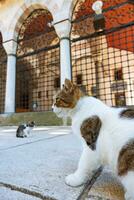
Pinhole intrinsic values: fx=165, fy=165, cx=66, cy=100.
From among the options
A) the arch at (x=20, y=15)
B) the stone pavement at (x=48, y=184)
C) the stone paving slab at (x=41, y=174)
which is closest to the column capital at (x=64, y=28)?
the arch at (x=20, y=15)

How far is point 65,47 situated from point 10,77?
1.84 meters

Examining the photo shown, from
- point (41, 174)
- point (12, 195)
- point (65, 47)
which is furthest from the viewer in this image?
point (65, 47)

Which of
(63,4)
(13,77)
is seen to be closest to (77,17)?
(63,4)

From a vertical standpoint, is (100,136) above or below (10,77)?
below

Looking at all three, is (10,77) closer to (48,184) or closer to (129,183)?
(48,184)

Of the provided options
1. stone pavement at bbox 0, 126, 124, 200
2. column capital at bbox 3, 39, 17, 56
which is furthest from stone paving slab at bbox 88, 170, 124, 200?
column capital at bbox 3, 39, 17, 56

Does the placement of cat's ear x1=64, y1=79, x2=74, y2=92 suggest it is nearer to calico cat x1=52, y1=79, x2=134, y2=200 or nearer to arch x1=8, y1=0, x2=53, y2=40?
calico cat x1=52, y1=79, x2=134, y2=200

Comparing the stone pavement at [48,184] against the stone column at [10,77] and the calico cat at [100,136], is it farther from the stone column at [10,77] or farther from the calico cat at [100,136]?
the stone column at [10,77]

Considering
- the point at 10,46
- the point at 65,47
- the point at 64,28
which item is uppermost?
the point at 64,28

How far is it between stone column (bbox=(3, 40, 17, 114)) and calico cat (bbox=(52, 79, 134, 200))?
405cm

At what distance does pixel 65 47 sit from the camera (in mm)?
4125

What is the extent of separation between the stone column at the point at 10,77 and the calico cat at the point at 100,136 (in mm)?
4054

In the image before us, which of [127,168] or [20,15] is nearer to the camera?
[127,168]

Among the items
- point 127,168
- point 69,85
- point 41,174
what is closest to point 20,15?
point 69,85
